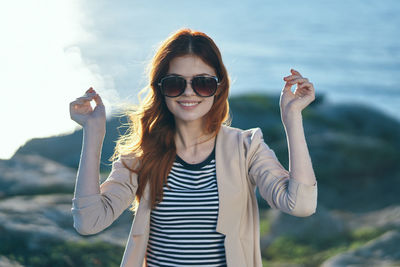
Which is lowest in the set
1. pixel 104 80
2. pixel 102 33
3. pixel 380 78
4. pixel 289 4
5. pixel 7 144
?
pixel 7 144

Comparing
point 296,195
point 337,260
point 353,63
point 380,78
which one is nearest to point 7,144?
point 337,260

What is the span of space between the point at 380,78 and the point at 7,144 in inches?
667

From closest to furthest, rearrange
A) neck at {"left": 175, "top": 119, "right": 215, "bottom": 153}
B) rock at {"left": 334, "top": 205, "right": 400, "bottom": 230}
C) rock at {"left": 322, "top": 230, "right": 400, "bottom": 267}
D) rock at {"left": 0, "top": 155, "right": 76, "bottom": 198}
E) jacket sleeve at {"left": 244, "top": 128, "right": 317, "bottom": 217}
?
jacket sleeve at {"left": 244, "top": 128, "right": 317, "bottom": 217}, neck at {"left": 175, "top": 119, "right": 215, "bottom": 153}, rock at {"left": 322, "top": 230, "right": 400, "bottom": 267}, rock at {"left": 0, "top": 155, "right": 76, "bottom": 198}, rock at {"left": 334, "top": 205, "right": 400, "bottom": 230}

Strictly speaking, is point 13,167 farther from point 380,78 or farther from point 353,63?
point 353,63

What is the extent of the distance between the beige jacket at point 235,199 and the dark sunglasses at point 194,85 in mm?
270

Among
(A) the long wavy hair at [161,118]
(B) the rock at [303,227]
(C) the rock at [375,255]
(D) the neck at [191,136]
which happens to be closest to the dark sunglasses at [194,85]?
(A) the long wavy hair at [161,118]

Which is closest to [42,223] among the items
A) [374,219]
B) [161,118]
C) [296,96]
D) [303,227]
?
[161,118]

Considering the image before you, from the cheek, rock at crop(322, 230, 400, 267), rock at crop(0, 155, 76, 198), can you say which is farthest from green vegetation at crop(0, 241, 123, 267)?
the cheek

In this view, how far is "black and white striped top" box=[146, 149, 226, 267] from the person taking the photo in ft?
9.78

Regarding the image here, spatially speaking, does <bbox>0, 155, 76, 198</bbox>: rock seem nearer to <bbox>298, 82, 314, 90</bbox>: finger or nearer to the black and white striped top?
the black and white striped top

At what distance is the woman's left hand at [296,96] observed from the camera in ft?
9.64

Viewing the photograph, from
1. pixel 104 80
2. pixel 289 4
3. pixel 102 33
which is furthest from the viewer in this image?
pixel 289 4

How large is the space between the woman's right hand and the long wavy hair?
252 mm

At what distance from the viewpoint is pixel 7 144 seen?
24.3 feet
